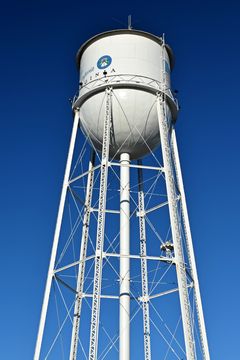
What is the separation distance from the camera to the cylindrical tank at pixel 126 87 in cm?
1513

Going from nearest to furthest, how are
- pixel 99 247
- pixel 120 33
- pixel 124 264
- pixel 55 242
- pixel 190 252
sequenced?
pixel 99 247, pixel 55 242, pixel 190 252, pixel 124 264, pixel 120 33

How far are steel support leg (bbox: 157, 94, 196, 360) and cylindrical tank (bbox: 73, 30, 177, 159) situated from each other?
0.57m

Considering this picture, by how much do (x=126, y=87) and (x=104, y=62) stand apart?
4.27 ft

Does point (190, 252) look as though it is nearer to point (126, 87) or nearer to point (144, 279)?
point (144, 279)

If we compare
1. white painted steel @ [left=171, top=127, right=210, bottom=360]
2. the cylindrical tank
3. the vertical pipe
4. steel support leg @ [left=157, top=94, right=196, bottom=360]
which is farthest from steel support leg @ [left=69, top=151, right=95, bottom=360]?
white painted steel @ [left=171, top=127, right=210, bottom=360]

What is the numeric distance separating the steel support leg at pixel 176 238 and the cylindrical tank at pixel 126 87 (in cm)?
57

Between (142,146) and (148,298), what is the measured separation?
191 inches

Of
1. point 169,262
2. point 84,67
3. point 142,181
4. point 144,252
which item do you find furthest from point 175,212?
point 84,67

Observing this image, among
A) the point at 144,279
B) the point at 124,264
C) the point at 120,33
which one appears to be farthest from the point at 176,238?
the point at 120,33

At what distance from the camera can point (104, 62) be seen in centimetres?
1576

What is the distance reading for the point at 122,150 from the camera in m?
16.1

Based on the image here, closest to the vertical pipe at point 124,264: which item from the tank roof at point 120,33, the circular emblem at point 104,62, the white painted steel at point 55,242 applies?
the white painted steel at point 55,242

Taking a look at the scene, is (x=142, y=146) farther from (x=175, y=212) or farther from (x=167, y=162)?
(x=175, y=212)

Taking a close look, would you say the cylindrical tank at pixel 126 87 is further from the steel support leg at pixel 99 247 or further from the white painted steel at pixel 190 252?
the white painted steel at pixel 190 252
